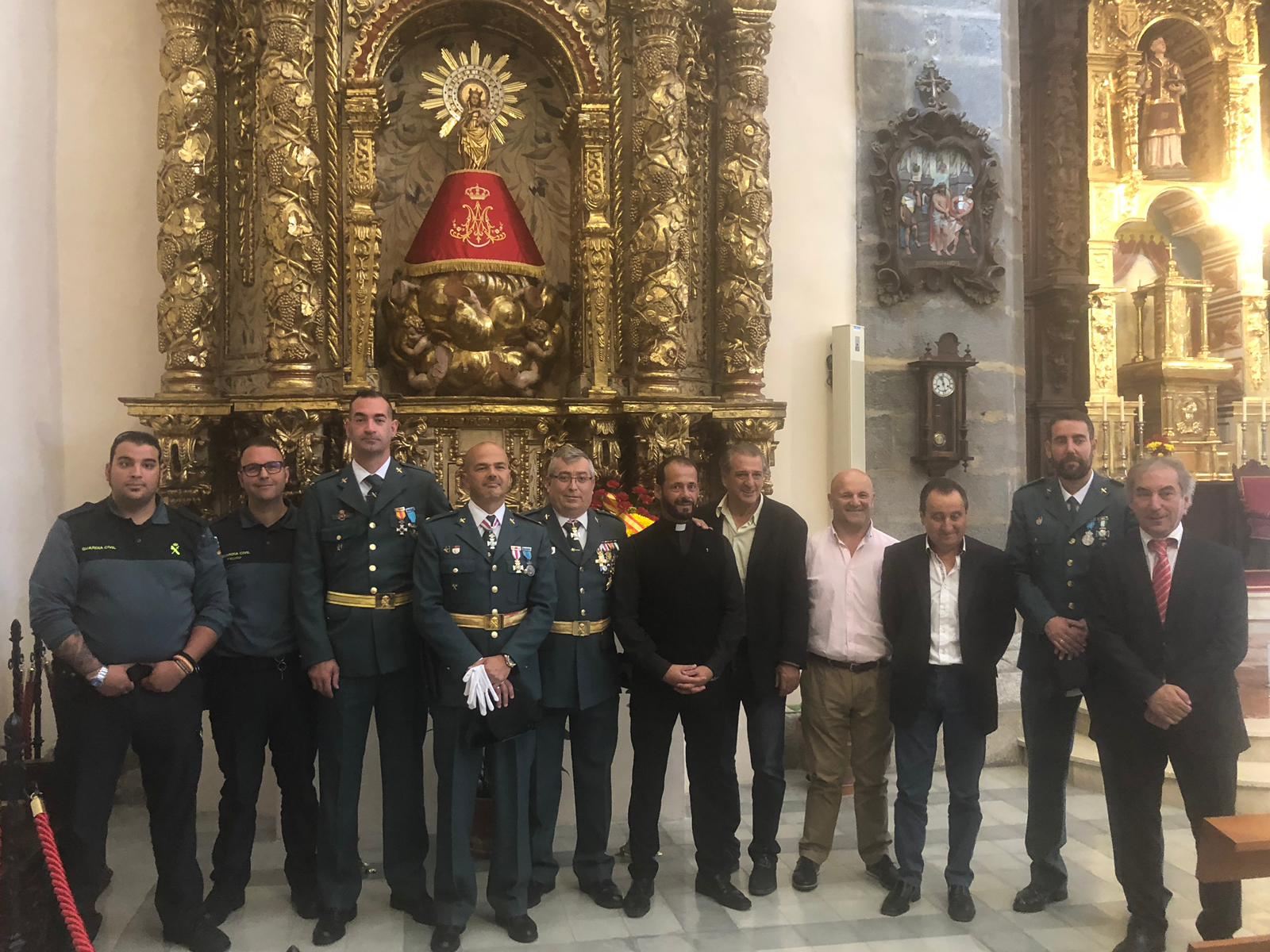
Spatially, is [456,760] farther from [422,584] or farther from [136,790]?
[136,790]

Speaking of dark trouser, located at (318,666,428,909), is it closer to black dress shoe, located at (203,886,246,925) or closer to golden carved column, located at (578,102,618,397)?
black dress shoe, located at (203,886,246,925)

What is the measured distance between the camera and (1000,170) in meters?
6.94

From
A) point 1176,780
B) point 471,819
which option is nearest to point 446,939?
point 471,819

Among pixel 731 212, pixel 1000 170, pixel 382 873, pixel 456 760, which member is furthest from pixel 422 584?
pixel 1000 170

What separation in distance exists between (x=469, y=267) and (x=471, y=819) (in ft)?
11.0

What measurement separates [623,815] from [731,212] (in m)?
3.46

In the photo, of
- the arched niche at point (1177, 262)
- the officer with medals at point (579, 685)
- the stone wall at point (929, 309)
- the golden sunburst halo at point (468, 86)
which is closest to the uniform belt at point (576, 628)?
the officer with medals at point (579, 685)

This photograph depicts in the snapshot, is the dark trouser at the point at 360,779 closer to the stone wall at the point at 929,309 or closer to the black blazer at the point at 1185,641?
the black blazer at the point at 1185,641

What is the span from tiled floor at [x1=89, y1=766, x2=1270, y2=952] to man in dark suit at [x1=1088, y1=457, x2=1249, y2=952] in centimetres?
30

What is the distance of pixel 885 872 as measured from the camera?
4148 mm

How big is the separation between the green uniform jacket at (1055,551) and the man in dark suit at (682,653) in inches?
44.8

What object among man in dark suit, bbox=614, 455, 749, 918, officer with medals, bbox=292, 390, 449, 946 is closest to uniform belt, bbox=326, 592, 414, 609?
officer with medals, bbox=292, 390, 449, 946

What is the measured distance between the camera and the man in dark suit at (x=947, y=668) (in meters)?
3.91

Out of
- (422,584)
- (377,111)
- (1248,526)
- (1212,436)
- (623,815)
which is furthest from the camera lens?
(1212,436)
